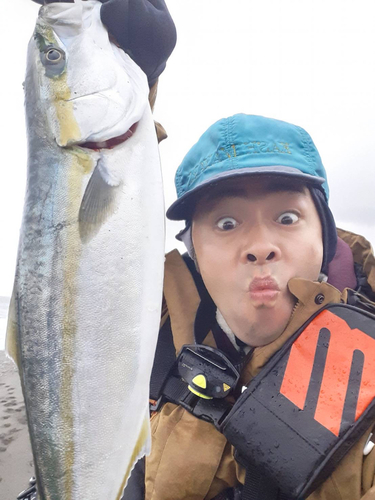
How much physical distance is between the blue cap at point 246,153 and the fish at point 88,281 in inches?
23.7

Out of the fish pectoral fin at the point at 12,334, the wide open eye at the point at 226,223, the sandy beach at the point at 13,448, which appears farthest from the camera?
the sandy beach at the point at 13,448

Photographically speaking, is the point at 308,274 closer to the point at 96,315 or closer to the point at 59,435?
the point at 96,315

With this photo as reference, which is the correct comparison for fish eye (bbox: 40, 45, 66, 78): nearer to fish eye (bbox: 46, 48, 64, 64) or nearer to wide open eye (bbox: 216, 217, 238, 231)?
fish eye (bbox: 46, 48, 64, 64)

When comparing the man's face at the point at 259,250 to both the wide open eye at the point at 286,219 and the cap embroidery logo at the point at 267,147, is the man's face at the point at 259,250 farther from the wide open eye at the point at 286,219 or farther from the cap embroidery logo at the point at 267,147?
the cap embroidery logo at the point at 267,147

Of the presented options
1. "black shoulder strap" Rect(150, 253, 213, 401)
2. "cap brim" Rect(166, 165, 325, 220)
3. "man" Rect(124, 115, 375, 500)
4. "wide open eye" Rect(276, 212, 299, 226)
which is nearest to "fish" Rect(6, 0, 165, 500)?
"cap brim" Rect(166, 165, 325, 220)

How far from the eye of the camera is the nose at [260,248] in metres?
1.67

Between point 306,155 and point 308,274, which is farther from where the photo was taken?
point 306,155

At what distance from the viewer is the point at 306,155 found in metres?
2.03

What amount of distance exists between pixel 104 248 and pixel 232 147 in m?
1.10

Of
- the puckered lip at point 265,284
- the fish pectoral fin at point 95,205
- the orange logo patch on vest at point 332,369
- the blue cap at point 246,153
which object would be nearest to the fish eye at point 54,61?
the fish pectoral fin at point 95,205

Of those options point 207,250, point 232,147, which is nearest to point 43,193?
point 207,250

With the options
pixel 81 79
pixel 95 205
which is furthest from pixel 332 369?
pixel 81 79

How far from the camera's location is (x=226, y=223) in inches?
72.2

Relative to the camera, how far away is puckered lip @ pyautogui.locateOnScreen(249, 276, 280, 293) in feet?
5.49
